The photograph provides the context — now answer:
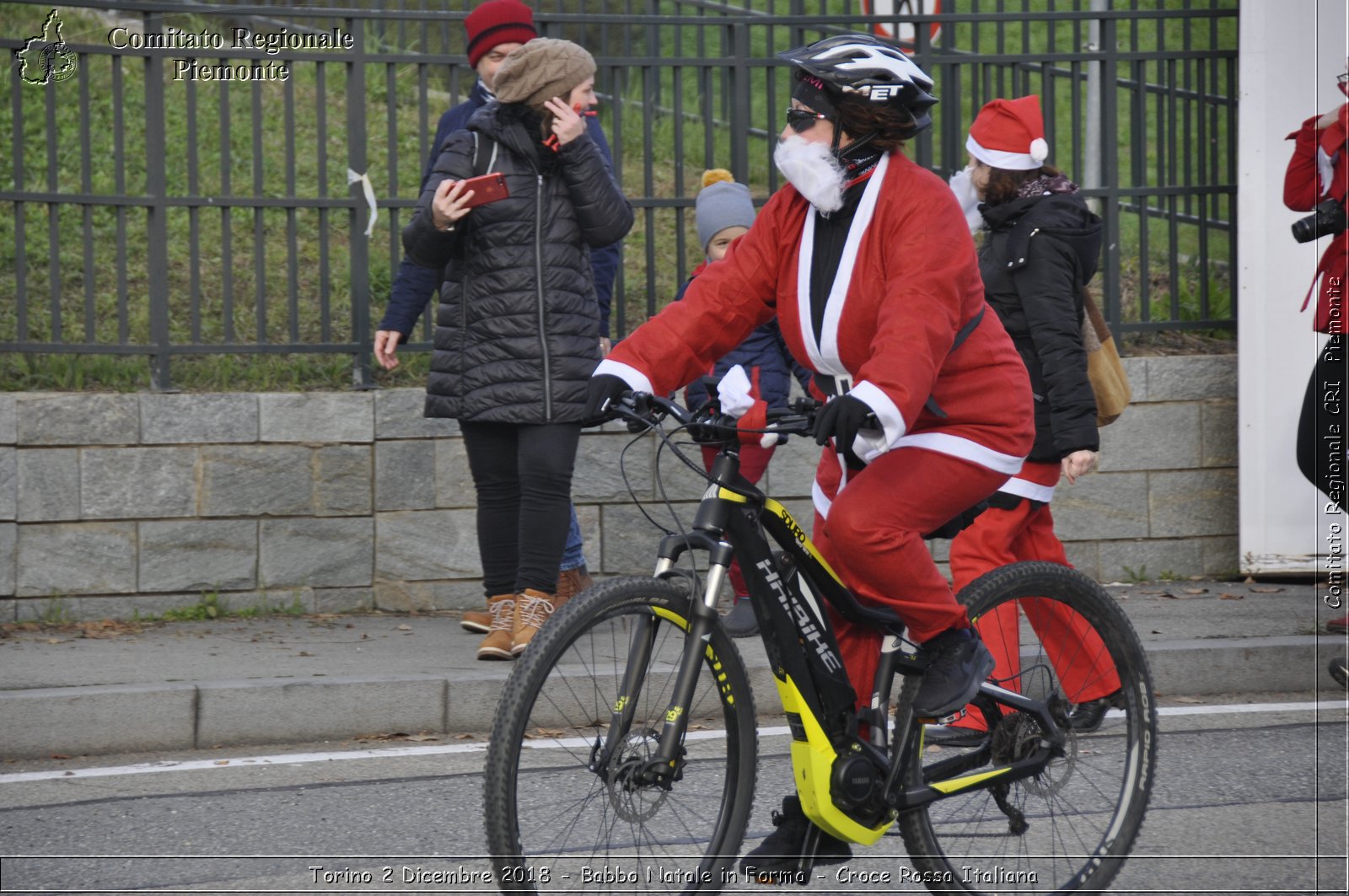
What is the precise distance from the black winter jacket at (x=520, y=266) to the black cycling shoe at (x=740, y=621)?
8.69 ft

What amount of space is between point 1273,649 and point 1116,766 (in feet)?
8.89

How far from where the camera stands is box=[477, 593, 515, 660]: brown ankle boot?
616cm

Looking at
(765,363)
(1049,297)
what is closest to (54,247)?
(765,363)

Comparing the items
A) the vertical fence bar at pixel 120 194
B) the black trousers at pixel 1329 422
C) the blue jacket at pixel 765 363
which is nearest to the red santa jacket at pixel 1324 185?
the black trousers at pixel 1329 422

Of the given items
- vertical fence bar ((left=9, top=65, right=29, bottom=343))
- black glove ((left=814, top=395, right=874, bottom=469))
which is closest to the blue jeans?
vertical fence bar ((left=9, top=65, right=29, bottom=343))

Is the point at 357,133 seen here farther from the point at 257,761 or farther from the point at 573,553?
the point at 257,761

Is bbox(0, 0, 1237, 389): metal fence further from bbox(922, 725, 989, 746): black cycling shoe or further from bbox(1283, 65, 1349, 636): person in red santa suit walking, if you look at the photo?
bbox(922, 725, 989, 746): black cycling shoe

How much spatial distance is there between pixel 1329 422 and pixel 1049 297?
6.25ft

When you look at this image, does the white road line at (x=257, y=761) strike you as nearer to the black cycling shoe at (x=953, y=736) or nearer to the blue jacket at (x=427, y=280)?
the black cycling shoe at (x=953, y=736)

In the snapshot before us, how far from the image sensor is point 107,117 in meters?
7.37

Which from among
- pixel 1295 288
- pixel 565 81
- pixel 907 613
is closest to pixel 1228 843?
pixel 907 613

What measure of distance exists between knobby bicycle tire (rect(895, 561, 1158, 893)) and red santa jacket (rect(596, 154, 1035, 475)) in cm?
40

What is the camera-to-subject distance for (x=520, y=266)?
6090 millimetres

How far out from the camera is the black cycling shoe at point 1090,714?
13.4ft
